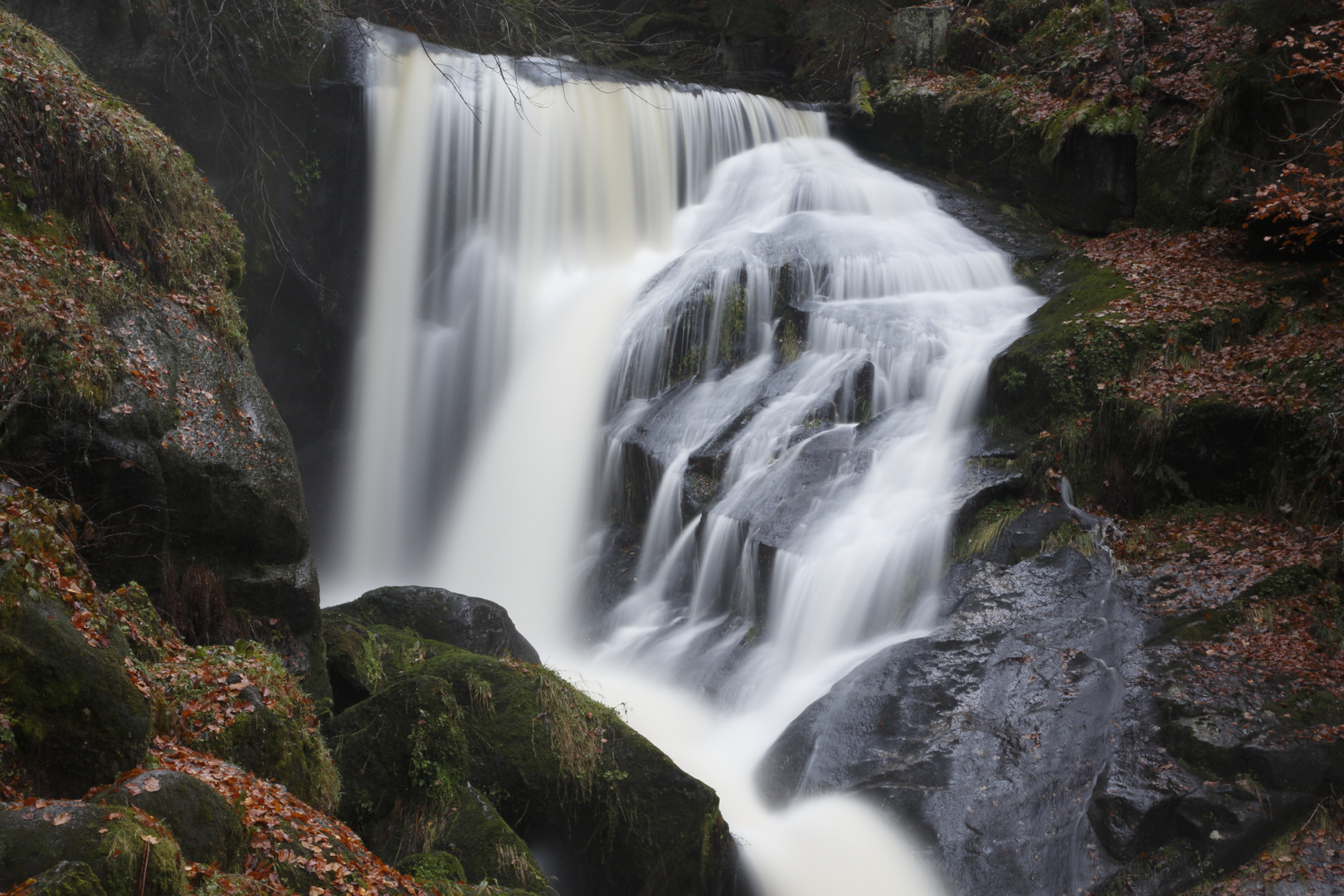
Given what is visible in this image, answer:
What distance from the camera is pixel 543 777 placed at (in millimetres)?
5246

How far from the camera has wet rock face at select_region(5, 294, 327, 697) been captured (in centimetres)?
498

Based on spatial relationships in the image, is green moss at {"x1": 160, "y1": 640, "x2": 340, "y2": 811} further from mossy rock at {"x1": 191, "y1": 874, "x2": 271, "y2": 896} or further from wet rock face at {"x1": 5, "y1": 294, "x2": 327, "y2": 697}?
mossy rock at {"x1": 191, "y1": 874, "x2": 271, "y2": 896}

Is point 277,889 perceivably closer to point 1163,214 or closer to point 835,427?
point 835,427

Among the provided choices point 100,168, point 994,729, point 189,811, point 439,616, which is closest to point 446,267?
point 439,616

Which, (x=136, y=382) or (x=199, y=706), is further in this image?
(x=136, y=382)

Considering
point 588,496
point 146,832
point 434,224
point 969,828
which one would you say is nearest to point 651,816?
point 969,828

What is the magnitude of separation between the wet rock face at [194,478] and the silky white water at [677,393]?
3.36 metres

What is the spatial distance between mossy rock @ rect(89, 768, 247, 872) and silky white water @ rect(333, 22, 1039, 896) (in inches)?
149

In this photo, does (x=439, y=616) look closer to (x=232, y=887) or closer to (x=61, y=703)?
(x=61, y=703)

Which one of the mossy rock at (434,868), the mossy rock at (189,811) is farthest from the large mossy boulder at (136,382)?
the mossy rock at (189,811)

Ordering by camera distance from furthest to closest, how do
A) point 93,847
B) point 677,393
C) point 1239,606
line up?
point 677,393 < point 1239,606 < point 93,847

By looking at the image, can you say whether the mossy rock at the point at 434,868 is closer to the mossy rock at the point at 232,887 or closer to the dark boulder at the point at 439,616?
the mossy rock at the point at 232,887

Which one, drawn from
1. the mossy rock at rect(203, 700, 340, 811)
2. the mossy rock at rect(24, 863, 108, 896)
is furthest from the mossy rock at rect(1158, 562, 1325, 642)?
the mossy rock at rect(24, 863, 108, 896)

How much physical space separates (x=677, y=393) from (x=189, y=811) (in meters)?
8.98
